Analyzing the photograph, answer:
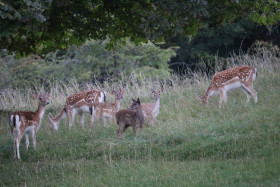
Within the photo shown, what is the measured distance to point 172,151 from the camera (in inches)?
366

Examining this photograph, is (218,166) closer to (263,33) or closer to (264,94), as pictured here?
(264,94)

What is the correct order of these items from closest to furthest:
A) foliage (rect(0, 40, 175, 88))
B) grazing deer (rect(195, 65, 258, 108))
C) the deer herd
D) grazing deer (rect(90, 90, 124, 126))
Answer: the deer herd → grazing deer (rect(90, 90, 124, 126)) → grazing deer (rect(195, 65, 258, 108)) → foliage (rect(0, 40, 175, 88))

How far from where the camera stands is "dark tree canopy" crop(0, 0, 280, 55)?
8898 mm

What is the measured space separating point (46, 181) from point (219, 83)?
23.1ft

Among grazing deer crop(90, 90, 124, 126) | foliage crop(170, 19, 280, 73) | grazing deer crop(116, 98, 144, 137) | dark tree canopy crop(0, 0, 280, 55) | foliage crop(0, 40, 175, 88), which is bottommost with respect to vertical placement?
Result: grazing deer crop(116, 98, 144, 137)

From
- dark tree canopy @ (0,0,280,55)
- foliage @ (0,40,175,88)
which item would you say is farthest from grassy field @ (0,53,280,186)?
foliage @ (0,40,175,88)

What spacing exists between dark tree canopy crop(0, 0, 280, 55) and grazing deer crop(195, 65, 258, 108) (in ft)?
9.99

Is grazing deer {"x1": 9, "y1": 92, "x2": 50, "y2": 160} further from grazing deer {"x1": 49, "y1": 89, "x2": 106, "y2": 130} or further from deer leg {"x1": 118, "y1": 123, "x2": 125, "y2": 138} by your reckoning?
deer leg {"x1": 118, "y1": 123, "x2": 125, "y2": 138}

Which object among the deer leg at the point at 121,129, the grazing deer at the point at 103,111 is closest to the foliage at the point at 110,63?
the grazing deer at the point at 103,111

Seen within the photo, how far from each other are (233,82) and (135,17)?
184 inches

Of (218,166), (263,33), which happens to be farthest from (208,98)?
(263,33)

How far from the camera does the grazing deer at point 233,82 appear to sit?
13.2 meters

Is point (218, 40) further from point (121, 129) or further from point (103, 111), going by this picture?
point (121, 129)

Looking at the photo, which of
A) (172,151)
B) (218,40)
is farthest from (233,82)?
(218,40)
